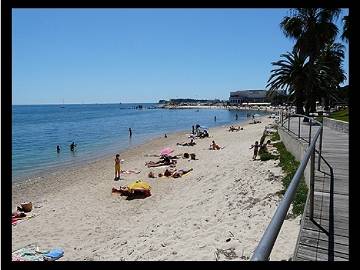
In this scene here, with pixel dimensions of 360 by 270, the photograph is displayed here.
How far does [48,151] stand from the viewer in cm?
3444

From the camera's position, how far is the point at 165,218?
10188mm

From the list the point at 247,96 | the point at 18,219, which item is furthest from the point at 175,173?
the point at 247,96

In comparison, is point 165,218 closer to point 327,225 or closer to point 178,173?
point 327,225

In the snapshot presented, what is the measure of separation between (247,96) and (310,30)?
463ft

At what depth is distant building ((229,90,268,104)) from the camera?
526ft

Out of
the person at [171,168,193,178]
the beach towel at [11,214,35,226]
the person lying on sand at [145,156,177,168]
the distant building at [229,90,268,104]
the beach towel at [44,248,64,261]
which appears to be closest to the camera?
the beach towel at [44,248,64,261]

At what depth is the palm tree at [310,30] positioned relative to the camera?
26.2 meters

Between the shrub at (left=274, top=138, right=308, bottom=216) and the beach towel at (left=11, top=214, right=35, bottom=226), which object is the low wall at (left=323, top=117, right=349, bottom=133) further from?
the beach towel at (left=11, top=214, right=35, bottom=226)

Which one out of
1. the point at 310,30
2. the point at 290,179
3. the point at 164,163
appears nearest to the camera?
the point at 290,179

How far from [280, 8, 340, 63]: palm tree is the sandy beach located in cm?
1403

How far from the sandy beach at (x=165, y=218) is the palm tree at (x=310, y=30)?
14026mm

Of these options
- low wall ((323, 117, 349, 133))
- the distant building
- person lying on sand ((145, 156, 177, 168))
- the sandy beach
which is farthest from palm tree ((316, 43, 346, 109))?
the distant building

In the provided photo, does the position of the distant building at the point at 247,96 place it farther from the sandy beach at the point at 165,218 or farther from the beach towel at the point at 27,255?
the beach towel at the point at 27,255
